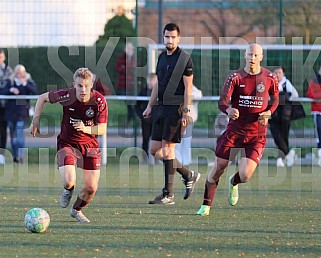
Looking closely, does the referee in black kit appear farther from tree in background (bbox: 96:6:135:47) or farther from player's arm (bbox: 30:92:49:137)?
tree in background (bbox: 96:6:135:47)

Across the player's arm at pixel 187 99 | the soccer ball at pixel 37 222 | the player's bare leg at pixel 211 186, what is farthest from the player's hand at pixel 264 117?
the soccer ball at pixel 37 222

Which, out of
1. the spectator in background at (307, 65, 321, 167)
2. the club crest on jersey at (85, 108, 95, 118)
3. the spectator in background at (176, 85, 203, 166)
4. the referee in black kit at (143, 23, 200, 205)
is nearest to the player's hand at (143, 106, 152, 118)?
the referee in black kit at (143, 23, 200, 205)

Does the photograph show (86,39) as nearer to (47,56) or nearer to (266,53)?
(47,56)

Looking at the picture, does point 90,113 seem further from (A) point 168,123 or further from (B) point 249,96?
(A) point 168,123

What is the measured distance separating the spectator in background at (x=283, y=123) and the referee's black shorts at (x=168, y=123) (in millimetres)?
6561

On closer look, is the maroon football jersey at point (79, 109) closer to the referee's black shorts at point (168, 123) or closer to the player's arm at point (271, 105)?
the player's arm at point (271, 105)

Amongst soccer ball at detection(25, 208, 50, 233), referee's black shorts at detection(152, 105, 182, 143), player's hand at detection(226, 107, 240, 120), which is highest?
player's hand at detection(226, 107, 240, 120)

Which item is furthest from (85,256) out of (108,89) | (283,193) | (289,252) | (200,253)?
(108,89)

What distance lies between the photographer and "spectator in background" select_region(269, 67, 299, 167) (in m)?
18.0

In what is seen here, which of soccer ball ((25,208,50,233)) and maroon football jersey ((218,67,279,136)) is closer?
soccer ball ((25,208,50,233))

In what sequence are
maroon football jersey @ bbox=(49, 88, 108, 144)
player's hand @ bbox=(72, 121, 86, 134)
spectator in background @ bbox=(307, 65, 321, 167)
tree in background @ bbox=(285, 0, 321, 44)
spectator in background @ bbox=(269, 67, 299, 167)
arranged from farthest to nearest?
1. tree in background @ bbox=(285, 0, 321, 44)
2. spectator in background @ bbox=(269, 67, 299, 167)
3. spectator in background @ bbox=(307, 65, 321, 167)
4. maroon football jersey @ bbox=(49, 88, 108, 144)
5. player's hand @ bbox=(72, 121, 86, 134)

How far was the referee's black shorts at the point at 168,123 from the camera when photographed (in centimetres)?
1170

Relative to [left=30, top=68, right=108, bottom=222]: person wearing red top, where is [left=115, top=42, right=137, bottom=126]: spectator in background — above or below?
above

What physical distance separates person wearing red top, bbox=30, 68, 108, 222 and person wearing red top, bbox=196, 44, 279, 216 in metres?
1.43
